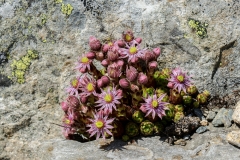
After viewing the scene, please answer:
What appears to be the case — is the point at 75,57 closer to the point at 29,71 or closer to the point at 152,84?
the point at 29,71

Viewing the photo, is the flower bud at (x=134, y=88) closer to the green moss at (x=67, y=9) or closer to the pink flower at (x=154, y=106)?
the pink flower at (x=154, y=106)

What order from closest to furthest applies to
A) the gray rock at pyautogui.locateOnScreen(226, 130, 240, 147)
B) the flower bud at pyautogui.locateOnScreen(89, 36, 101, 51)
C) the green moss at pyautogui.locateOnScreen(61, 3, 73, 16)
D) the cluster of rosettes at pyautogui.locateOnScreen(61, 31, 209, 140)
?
1. the gray rock at pyautogui.locateOnScreen(226, 130, 240, 147)
2. the cluster of rosettes at pyautogui.locateOnScreen(61, 31, 209, 140)
3. the flower bud at pyautogui.locateOnScreen(89, 36, 101, 51)
4. the green moss at pyautogui.locateOnScreen(61, 3, 73, 16)

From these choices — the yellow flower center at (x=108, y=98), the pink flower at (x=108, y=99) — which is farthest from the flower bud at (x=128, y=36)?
the yellow flower center at (x=108, y=98)

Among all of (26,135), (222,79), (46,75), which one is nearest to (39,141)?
(26,135)

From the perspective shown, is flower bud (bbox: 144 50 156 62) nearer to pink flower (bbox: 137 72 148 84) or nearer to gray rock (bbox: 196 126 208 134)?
pink flower (bbox: 137 72 148 84)

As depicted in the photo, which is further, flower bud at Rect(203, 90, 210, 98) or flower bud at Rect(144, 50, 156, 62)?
flower bud at Rect(203, 90, 210, 98)

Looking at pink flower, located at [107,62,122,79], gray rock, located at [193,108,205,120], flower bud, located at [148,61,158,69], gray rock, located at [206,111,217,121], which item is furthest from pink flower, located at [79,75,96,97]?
gray rock, located at [206,111,217,121]
